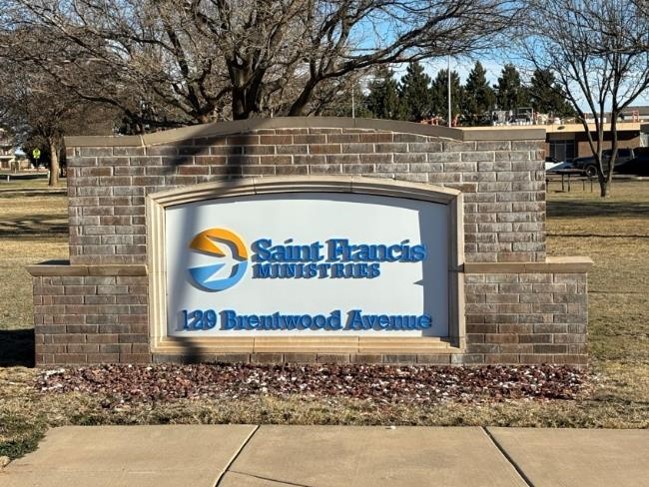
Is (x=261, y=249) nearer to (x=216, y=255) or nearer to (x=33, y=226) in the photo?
(x=216, y=255)

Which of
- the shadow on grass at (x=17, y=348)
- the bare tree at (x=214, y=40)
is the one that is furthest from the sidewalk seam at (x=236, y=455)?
the bare tree at (x=214, y=40)

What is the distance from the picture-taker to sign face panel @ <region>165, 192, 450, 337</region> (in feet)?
25.9

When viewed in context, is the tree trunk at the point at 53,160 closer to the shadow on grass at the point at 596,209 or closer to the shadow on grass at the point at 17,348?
the shadow on grass at the point at 596,209

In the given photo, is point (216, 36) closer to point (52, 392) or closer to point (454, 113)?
point (52, 392)

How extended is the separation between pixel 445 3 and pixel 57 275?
367 inches

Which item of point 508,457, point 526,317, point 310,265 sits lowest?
point 508,457

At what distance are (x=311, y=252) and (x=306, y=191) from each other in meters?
0.52

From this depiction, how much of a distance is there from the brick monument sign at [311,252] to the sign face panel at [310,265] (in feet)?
0.04

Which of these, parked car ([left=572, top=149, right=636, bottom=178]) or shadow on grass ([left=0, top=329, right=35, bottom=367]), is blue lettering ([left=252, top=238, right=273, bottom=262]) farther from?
parked car ([left=572, top=149, right=636, bottom=178])

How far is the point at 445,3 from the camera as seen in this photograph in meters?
15.2

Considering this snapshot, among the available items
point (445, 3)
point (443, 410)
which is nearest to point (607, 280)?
point (445, 3)

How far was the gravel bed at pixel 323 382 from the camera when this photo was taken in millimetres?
7059

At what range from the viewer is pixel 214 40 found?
14.7m

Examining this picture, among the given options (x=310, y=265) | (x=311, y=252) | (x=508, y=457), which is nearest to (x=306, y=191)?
(x=311, y=252)
